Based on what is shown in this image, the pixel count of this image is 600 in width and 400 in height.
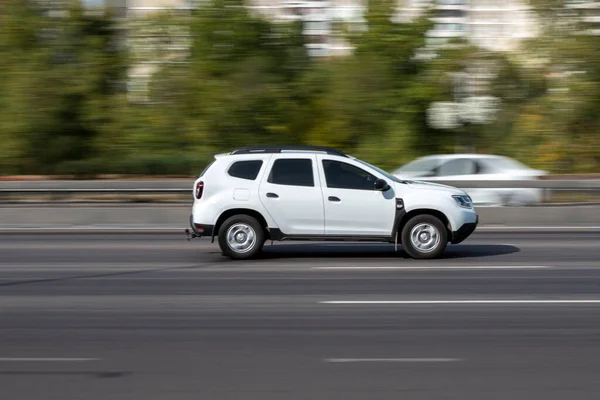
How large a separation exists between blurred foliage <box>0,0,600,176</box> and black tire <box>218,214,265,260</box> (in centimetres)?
1825

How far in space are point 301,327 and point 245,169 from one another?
19.1 ft

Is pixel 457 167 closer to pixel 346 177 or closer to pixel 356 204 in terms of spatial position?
pixel 346 177

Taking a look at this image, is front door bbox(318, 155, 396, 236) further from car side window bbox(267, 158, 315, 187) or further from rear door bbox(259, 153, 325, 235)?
car side window bbox(267, 158, 315, 187)

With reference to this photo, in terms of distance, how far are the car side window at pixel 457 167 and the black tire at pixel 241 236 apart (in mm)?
10682

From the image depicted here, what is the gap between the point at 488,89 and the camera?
37.9m

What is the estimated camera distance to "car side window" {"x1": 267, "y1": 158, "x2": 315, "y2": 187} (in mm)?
14125

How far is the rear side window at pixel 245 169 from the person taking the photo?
14.2 m

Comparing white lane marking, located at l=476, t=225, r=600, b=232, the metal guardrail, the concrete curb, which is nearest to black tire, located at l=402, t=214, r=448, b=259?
white lane marking, located at l=476, t=225, r=600, b=232

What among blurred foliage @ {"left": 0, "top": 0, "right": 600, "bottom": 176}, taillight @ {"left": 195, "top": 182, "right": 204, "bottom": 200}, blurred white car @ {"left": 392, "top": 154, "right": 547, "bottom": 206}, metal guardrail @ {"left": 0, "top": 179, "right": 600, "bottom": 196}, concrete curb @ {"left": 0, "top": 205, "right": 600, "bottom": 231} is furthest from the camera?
blurred foliage @ {"left": 0, "top": 0, "right": 600, "bottom": 176}

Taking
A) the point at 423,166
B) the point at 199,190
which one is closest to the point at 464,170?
the point at 423,166

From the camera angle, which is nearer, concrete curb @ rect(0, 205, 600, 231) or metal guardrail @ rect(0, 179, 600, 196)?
concrete curb @ rect(0, 205, 600, 231)

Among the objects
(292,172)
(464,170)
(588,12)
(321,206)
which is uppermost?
(588,12)

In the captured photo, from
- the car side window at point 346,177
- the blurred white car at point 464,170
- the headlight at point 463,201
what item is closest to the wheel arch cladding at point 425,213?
the headlight at point 463,201

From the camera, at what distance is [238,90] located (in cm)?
3384
